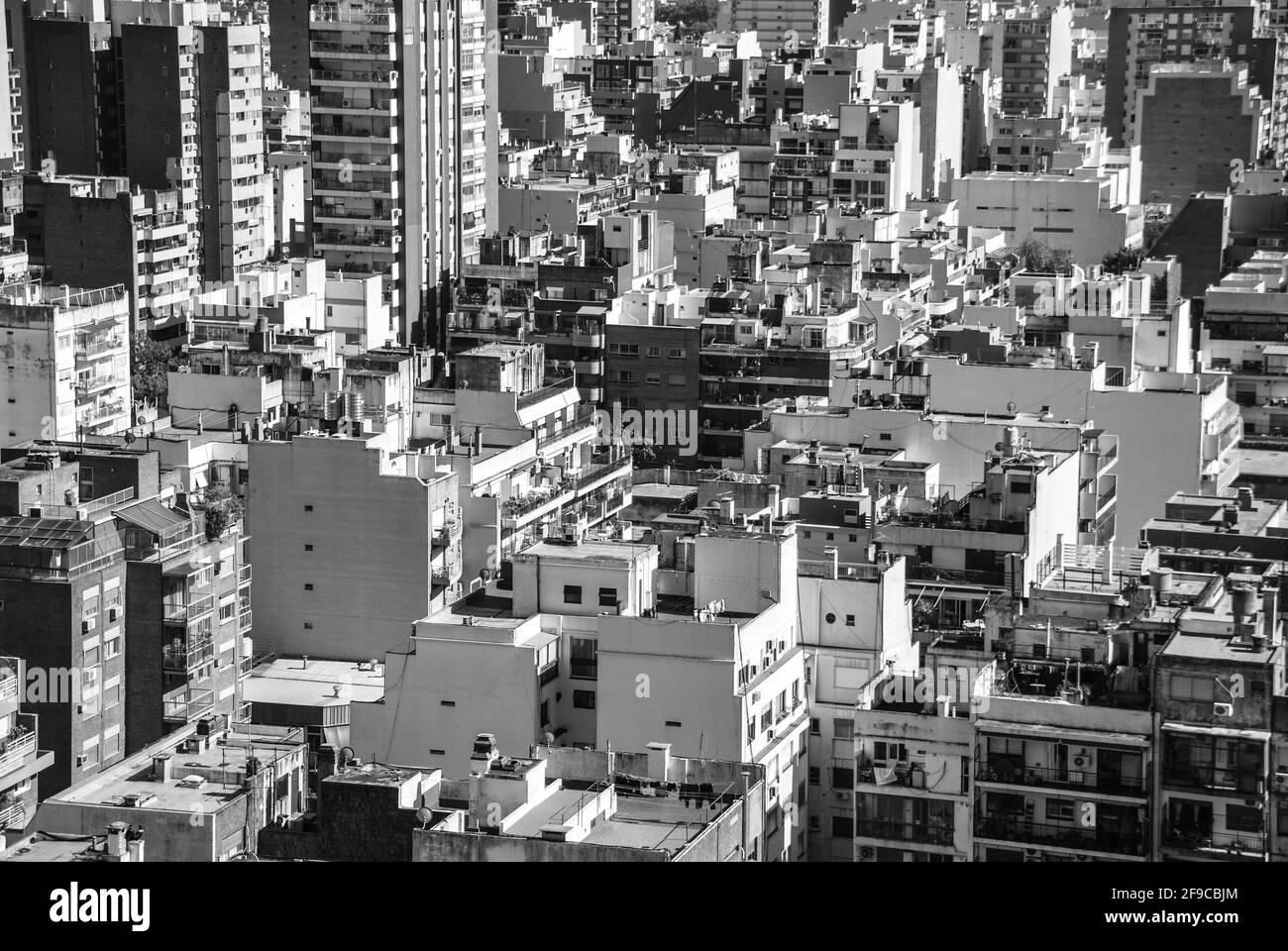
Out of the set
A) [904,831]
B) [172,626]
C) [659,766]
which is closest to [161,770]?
[659,766]

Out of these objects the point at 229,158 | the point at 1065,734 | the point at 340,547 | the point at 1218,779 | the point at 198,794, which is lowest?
the point at 198,794

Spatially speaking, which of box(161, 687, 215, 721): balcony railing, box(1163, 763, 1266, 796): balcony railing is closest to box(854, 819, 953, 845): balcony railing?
box(1163, 763, 1266, 796): balcony railing

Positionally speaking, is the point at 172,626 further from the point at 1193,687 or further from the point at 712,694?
the point at 1193,687

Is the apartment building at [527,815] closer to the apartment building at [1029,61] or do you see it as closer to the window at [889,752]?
the window at [889,752]

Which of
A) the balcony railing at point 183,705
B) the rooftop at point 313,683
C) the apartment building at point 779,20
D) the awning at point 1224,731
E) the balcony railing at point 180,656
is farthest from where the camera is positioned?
the apartment building at point 779,20

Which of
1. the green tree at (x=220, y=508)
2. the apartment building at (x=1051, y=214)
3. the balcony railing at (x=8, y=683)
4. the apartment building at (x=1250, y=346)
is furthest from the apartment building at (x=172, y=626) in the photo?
the apartment building at (x=1051, y=214)

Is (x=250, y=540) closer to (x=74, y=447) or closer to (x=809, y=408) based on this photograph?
(x=74, y=447)
